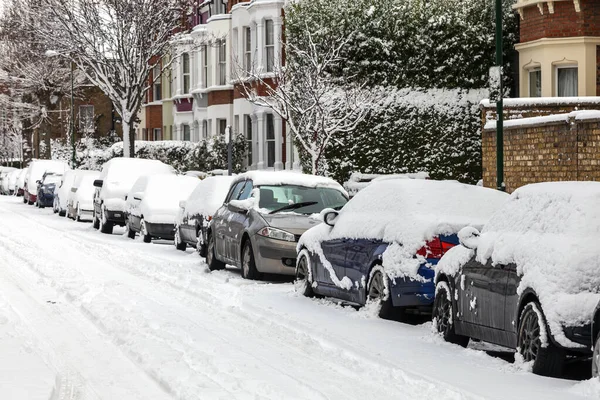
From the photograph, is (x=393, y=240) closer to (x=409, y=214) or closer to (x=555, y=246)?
(x=409, y=214)

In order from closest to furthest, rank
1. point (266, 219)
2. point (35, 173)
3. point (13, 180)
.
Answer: point (266, 219), point (35, 173), point (13, 180)

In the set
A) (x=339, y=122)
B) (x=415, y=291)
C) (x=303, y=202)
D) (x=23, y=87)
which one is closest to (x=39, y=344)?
(x=415, y=291)

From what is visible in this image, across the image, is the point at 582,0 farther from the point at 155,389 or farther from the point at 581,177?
the point at 155,389

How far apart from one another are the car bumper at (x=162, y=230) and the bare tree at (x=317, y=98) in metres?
7.41

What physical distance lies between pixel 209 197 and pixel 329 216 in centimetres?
782

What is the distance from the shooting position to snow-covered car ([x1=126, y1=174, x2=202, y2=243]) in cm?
2789

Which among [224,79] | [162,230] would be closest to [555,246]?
[162,230]

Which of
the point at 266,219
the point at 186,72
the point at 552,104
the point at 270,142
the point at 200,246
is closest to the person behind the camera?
the point at 266,219

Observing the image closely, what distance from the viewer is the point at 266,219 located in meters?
18.8

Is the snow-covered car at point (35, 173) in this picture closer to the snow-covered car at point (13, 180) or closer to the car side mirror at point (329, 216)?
the snow-covered car at point (13, 180)

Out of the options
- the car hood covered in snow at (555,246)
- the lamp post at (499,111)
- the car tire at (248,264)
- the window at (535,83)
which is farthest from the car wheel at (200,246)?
the window at (535,83)

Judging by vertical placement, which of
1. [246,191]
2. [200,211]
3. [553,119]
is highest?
[553,119]

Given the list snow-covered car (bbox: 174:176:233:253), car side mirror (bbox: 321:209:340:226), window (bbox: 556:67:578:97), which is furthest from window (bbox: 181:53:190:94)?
car side mirror (bbox: 321:209:340:226)

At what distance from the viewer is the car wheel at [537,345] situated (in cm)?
1003
